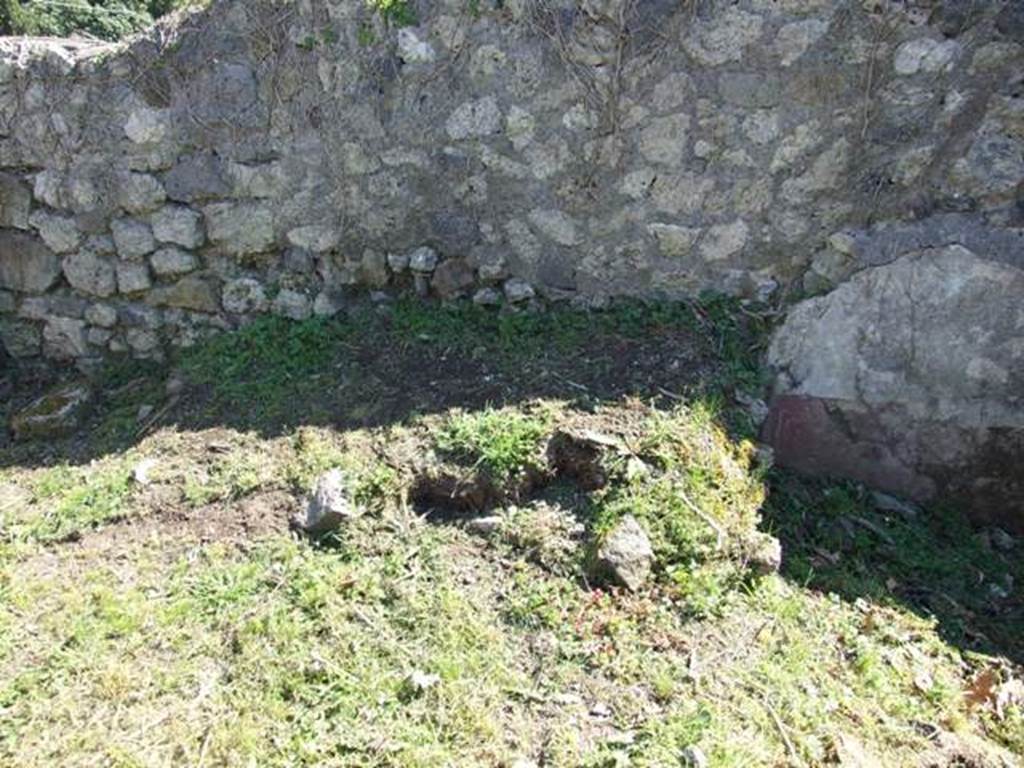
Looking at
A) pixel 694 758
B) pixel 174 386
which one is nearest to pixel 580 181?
pixel 174 386

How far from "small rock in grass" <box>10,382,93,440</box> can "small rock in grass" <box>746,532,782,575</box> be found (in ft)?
9.80

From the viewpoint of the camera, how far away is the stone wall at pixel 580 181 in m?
3.16

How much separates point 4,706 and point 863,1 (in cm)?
363

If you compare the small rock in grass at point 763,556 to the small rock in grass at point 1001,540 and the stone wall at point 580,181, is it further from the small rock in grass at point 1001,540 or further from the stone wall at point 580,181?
the small rock in grass at point 1001,540

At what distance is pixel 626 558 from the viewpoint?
2.60 m

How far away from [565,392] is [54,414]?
2.39m

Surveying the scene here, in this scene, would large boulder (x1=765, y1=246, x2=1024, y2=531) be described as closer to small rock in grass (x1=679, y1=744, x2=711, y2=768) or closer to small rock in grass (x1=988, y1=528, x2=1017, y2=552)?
small rock in grass (x1=988, y1=528, x2=1017, y2=552)

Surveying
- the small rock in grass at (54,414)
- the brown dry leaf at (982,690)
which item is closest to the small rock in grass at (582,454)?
the brown dry leaf at (982,690)

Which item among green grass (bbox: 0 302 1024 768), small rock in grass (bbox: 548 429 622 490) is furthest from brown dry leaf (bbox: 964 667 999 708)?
small rock in grass (bbox: 548 429 622 490)

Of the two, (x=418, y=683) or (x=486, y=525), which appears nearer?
(x=418, y=683)

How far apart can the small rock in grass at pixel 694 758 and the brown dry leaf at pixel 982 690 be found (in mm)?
921

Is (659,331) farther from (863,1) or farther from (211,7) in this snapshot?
(211,7)

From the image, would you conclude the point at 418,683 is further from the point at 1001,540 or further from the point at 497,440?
the point at 1001,540

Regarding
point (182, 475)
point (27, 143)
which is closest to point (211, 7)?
point (27, 143)
